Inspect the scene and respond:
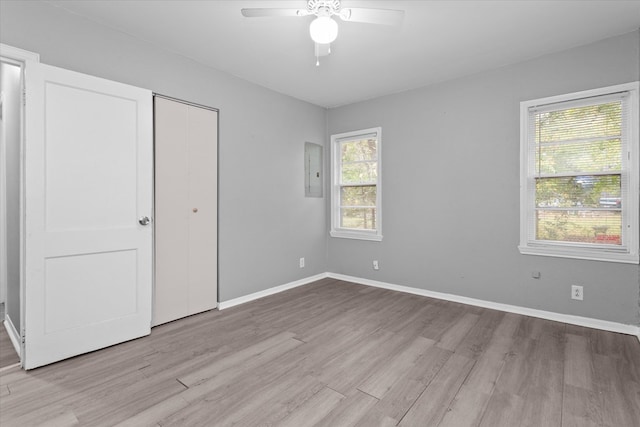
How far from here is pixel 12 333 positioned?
8.72 feet

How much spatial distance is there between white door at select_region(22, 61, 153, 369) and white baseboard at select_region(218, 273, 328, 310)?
91 cm

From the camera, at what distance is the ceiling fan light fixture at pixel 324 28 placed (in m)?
2.01

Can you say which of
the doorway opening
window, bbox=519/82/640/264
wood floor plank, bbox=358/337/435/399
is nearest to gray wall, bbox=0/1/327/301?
the doorway opening

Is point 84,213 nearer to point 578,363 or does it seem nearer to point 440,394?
point 440,394

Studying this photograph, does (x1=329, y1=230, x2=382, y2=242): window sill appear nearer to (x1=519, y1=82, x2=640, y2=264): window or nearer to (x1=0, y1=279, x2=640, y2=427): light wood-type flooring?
(x1=0, y1=279, x2=640, y2=427): light wood-type flooring

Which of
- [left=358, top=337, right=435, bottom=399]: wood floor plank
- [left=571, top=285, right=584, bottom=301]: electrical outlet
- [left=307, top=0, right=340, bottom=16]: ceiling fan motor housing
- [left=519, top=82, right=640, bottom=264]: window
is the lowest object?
[left=358, top=337, right=435, bottom=399]: wood floor plank

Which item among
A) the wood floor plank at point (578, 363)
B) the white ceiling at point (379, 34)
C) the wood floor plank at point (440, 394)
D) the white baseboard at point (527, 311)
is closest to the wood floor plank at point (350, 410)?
the wood floor plank at point (440, 394)

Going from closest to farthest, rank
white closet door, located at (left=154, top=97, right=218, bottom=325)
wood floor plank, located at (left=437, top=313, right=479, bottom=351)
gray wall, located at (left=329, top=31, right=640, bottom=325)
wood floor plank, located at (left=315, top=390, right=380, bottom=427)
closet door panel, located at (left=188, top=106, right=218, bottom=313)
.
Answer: wood floor plank, located at (left=315, top=390, right=380, bottom=427) < wood floor plank, located at (left=437, top=313, right=479, bottom=351) < gray wall, located at (left=329, top=31, right=640, bottom=325) < white closet door, located at (left=154, top=97, right=218, bottom=325) < closet door panel, located at (left=188, top=106, right=218, bottom=313)

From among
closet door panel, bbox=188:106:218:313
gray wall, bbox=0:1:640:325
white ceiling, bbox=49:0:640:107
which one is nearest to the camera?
white ceiling, bbox=49:0:640:107

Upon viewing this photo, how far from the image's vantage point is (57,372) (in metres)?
2.16

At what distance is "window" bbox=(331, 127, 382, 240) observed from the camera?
446 cm

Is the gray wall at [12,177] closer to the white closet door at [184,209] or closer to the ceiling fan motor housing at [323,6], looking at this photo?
the white closet door at [184,209]

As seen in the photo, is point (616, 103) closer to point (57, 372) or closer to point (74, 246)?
point (74, 246)

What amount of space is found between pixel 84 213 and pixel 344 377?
2354mm
